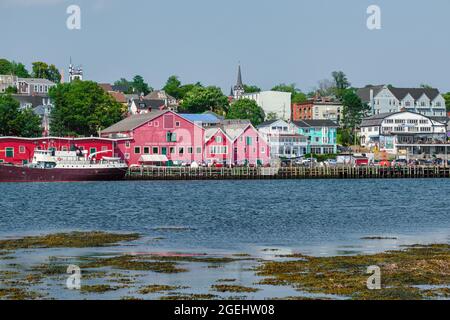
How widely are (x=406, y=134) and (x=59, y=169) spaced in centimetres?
8037

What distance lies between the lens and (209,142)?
140 m

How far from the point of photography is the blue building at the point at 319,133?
568 feet

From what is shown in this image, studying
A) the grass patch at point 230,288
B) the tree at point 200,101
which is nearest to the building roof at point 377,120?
the tree at point 200,101

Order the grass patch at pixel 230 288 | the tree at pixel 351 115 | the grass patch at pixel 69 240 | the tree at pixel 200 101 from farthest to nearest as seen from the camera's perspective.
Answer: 1. the tree at pixel 351 115
2. the tree at pixel 200 101
3. the grass patch at pixel 69 240
4. the grass patch at pixel 230 288

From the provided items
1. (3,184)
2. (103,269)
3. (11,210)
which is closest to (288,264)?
(103,269)

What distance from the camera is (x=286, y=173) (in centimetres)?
13712

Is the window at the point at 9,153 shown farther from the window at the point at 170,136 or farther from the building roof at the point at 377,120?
the building roof at the point at 377,120

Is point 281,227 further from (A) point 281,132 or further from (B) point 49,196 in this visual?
(A) point 281,132

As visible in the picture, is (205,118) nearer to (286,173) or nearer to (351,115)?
(286,173)

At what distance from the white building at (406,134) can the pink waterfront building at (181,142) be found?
38333 millimetres

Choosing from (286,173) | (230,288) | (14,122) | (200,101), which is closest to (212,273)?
(230,288)

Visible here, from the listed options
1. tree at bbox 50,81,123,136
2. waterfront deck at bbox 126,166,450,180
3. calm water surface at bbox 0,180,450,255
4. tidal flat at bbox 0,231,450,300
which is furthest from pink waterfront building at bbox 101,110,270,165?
tidal flat at bbox 0,231,450,300

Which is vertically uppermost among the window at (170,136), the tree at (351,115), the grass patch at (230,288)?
the tree at (351,115)
